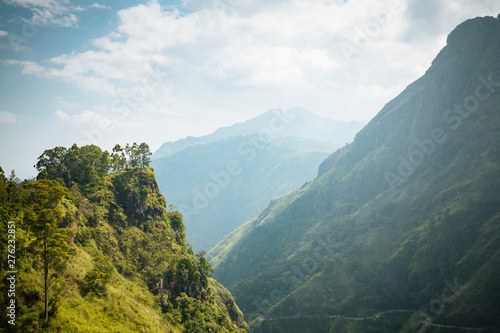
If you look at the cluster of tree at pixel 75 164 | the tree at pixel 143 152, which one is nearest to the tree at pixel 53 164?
the cluster of tree at pixel 75 164

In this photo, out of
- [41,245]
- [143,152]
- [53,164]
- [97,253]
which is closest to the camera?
[41,245]

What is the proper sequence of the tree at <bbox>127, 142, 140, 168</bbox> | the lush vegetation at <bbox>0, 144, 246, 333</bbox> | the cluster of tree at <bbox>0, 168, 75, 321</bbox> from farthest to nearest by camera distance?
the tree at <bbox>127, 142, 140, 168</bbox>
the lush vegetation at <bbox>0, 144, 246, 333</bbox>
the cluster of tree at <bbox>0, 168, 75, 321</bbox>

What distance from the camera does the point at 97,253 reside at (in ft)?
234

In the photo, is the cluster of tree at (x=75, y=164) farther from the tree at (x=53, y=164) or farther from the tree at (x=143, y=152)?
the tree at (x=143, y=152)

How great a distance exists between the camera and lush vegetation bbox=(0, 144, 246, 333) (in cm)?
4281

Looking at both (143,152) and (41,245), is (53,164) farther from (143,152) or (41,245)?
(41,245)

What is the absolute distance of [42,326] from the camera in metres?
41.1

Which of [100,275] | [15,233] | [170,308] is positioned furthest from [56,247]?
[170,308]

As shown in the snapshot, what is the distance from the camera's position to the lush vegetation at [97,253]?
42.8 metres

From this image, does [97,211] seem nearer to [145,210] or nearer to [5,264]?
[145,210]

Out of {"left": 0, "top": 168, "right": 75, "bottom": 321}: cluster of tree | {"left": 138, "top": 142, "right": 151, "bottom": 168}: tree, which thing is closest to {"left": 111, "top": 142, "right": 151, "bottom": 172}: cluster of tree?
{"left": 138, "top": 142, "right": 151, "bottom": 168}: tree

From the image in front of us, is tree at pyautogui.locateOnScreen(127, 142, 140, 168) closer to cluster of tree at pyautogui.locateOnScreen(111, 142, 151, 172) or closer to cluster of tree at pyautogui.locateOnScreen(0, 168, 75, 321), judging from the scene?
cluster of tree at pyautogui.locateOnScreen(111, 142, 151, 172)

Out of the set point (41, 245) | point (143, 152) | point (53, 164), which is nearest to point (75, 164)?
point (53, 164)

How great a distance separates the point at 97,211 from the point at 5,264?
133ft
